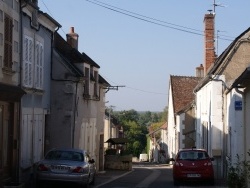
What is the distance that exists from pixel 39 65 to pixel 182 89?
33795mm

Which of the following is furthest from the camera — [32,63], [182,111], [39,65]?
[182,111]

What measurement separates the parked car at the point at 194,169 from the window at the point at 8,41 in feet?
30.8

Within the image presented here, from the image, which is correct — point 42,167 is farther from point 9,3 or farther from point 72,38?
point 72,38

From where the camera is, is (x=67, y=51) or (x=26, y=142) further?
(x=67, y=51)

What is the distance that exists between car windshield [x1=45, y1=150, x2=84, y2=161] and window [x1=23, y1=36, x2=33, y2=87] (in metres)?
2.72

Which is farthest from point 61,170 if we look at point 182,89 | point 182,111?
point 182,89

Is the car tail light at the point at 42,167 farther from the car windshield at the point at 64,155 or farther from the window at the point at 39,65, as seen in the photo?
the window at the point at 39,65

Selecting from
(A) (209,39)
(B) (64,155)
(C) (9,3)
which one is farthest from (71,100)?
(A) (209,39)

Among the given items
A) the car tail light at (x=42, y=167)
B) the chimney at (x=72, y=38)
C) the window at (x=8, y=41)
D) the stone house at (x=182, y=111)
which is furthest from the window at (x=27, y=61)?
the stone house at (x=182, y=111)

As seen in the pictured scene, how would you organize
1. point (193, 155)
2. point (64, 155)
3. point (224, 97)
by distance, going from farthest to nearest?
point (224, 97) < point (193, 155) < point (64, 155)

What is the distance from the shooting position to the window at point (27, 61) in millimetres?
19875

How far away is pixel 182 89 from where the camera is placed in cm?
5522

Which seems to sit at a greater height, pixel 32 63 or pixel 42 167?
pixel 32 63

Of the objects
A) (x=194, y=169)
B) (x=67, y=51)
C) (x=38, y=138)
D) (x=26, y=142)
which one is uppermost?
(x=67, y=51)
